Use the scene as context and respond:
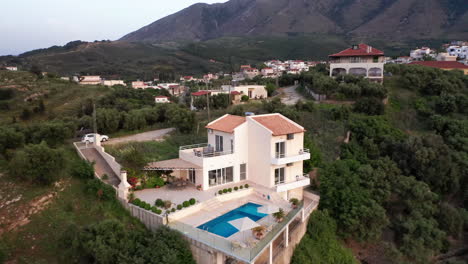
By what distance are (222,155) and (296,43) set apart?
513 feet

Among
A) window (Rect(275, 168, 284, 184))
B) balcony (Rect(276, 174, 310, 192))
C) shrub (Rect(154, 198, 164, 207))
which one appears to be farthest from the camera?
window (Rect(275, 168, 284, 184))

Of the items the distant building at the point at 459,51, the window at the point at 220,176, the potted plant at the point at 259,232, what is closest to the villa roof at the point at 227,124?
the window at the point at 220,176

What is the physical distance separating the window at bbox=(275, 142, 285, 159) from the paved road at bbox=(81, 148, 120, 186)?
33.3 feet

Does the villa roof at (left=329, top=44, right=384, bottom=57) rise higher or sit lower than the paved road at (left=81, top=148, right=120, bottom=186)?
higher

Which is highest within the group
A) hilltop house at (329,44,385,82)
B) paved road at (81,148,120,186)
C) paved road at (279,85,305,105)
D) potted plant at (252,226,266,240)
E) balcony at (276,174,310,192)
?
hilltop house at (329,44,385,82)

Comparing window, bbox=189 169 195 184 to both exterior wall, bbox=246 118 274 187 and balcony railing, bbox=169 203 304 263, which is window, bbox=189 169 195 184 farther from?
balcony railing, bbox=169 203 304 263

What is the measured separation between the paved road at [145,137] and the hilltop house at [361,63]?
26778mm

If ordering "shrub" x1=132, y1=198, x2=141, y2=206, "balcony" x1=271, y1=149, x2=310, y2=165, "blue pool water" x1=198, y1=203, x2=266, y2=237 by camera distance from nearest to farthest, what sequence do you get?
"blue pool water" x1=198, y1=203, x2=266, y2=237
"shrub" x1=132, y1=198, x2=141, y2=206
"balcony" x1=271, y1=149, x2=310, y2=165

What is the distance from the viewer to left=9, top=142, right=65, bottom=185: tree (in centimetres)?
1786

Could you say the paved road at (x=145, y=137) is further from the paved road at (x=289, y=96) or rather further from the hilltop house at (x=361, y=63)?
the hilltop house at (x=361, y=63)

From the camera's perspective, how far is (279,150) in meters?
21.3

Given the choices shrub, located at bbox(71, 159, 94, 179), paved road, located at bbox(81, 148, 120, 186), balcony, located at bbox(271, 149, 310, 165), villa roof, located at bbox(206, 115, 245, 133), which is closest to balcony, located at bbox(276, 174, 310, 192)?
balcony, located at bbox(271, 149, 310, 165)

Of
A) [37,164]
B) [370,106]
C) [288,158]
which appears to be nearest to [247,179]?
[288,158]

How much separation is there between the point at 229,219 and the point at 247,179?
5.94 meters
